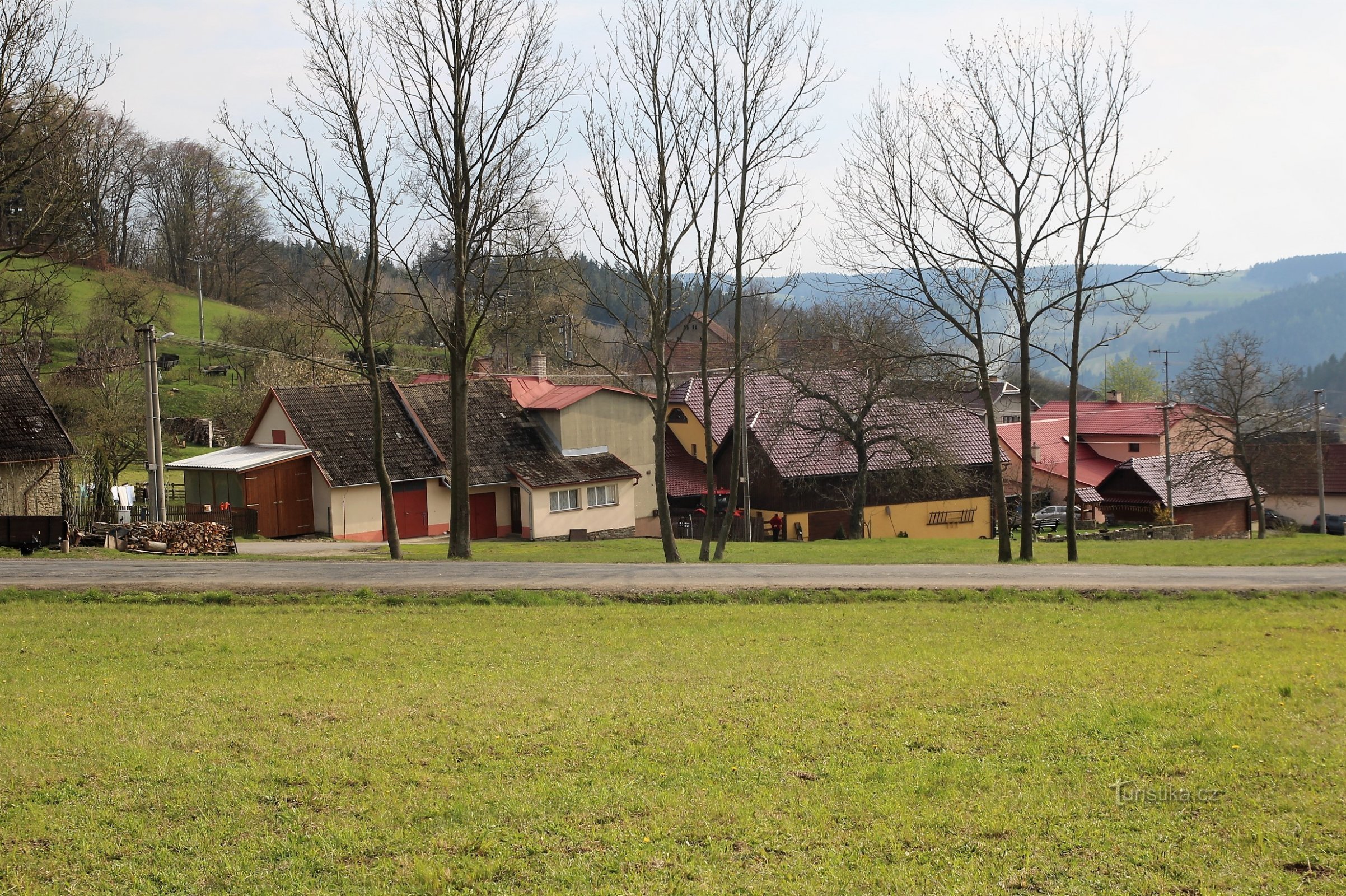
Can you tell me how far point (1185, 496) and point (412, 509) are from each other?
126 feet

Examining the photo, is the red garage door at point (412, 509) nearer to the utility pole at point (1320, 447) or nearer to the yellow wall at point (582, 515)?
the yellow wall at point (582, 515)

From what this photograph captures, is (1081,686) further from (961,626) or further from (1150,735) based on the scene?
(961,626)

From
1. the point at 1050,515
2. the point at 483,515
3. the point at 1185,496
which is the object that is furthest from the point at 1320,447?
the point at 483,515

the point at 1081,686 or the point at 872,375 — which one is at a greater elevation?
the point at 872,375

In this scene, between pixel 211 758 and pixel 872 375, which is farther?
pixel 872 375

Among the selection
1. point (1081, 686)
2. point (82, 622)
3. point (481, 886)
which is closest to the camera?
point (481, 886)

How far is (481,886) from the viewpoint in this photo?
566cm

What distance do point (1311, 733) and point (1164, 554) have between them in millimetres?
22960

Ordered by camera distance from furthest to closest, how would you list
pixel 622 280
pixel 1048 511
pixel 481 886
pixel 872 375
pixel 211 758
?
pixel 1048 511 → pixel 872 375 → pixel 622 280 → pixel 211 758 → pixel 481 886

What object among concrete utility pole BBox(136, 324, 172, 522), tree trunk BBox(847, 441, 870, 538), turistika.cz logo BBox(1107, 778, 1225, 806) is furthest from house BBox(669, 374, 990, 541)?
turistika.cz logo BBox(1107, 778, 1225, 806)

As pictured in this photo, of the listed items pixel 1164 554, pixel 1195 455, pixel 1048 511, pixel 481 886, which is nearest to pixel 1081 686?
pixel 481 886

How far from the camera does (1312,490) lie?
60.1 metres

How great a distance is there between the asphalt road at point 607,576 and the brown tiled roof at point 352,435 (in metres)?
16.6

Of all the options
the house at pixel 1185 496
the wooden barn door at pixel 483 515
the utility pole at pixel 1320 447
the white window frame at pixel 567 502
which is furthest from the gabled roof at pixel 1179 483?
the wooden barn door at pixel 483 515
